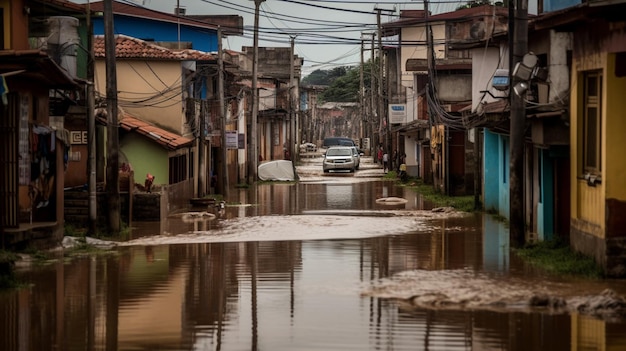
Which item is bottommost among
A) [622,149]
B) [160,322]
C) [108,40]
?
[160,322]

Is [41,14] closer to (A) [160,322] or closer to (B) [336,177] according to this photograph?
(A) [160,322]

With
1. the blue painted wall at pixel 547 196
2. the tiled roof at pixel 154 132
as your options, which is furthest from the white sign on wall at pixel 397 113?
the blue painted wall at pixel 547 196

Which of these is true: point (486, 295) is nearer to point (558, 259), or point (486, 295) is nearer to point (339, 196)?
point (558, 259)

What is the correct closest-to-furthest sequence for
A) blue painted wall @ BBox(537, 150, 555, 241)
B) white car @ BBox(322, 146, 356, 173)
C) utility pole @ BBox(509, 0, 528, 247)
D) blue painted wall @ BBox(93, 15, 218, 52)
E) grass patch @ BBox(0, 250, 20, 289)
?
1. grass patch @ BBox(0, 250, 20, 289)
2. utility pole @ BBox(509, 0, 528, 247)
3. blue painted wall @ BBox(537, 150, 555, 241)
4. blue painted wall @ BBox(93, 15, 218, 52)
5. white car @ BBox(322, 146, 356, 173)

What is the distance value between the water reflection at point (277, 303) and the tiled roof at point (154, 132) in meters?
11.2

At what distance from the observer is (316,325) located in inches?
584

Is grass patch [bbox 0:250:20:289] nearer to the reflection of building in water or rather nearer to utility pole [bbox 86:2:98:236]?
utility pole [bbox 86:2:98:236]

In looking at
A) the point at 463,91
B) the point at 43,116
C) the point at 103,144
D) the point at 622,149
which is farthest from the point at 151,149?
the point at 622,149

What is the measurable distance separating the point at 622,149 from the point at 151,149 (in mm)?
22087

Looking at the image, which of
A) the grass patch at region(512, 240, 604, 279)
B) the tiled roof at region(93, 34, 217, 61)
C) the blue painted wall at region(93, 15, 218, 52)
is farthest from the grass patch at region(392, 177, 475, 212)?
the blue painted wall at region(93, 15, 218, 52)

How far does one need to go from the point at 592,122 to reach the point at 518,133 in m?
3.48

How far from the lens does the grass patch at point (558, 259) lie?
19.2 m

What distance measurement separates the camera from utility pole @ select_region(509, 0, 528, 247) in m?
23.2

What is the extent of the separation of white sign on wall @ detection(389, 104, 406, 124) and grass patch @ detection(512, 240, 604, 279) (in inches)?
1579
